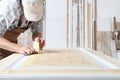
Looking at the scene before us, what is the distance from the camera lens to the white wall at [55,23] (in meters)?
3.63

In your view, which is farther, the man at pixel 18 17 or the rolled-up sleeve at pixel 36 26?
the rolled-up sleeve at pixel 36 26

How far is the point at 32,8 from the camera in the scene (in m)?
1.32

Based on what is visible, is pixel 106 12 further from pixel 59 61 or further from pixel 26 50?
pixel 59 61

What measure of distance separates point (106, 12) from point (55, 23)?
77 centimetres

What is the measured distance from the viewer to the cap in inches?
51.4

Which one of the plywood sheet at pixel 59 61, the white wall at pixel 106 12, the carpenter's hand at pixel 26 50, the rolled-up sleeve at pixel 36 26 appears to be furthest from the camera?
the white wall at pixel 106 12

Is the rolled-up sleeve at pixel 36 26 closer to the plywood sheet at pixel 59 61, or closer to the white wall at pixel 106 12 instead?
the plywood sheet at pixel 59 61

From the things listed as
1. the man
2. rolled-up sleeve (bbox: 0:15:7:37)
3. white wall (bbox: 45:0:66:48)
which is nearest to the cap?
the man

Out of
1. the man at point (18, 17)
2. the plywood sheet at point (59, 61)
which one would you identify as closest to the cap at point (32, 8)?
the man at point (18, 17)

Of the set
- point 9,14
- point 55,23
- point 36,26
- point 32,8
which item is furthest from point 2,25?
point 55,23

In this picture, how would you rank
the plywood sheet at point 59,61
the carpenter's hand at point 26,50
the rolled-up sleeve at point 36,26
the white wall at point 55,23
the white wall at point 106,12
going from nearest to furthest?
1. the plywood sheet at point 59,61
2. the carpenter's hand at point 26,50
3. the rolled-up sleeve at point 36,26
4. the white wall at point 106,12
5. the white wall at point 55,23

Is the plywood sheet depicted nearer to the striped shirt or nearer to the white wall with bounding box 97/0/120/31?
the striped shirt

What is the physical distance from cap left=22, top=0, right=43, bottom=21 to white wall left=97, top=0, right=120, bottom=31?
2256 millimetres

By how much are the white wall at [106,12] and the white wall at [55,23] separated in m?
0.53
